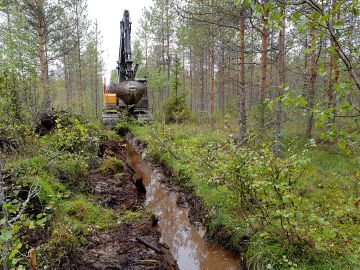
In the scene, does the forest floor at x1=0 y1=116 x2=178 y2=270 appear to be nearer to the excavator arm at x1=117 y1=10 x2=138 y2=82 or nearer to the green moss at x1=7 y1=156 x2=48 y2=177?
the green moss at x1=7 y1=156 x2=48 y2=177

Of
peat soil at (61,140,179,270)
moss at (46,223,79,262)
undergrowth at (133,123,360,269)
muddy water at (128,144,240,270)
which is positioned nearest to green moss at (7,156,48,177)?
peat soil at (61,140,179,270)

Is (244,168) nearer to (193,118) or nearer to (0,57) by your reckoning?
(0,57)

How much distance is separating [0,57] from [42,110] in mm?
2984

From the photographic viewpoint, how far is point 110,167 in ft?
22.8

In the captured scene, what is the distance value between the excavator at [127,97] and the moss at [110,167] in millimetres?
5799

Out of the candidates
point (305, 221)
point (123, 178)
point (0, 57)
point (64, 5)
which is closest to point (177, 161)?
point (123, 178)

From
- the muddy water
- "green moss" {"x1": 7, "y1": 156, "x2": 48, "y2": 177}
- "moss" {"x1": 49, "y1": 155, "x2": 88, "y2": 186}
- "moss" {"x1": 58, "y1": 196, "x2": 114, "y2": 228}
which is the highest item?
"green moss" {"x1": 7, "y1": 156, "x2": 48, "y2": 177}

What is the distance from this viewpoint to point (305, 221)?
3979 mm

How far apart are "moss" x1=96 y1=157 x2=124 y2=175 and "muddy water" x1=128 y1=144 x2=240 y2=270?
0.98 m

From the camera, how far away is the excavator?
43.9ft

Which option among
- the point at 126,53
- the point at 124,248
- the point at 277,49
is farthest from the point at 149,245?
the point at 126,53

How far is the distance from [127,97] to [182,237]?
953cm

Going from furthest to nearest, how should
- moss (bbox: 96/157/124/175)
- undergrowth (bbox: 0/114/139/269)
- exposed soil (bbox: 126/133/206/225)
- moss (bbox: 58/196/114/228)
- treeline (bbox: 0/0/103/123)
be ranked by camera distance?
treeline (bbox: 0/0/103/123) < moss (bbox: 96/157/124/175) < exposed soil (bbox: 126/133/206/225) < moss (bbox: 58/196/114/228) < undergrowth (bbox: 0/114/139/269)

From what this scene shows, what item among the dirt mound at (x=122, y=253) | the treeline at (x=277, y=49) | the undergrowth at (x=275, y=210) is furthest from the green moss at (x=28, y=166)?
the treeline at (x=277, y=49)
